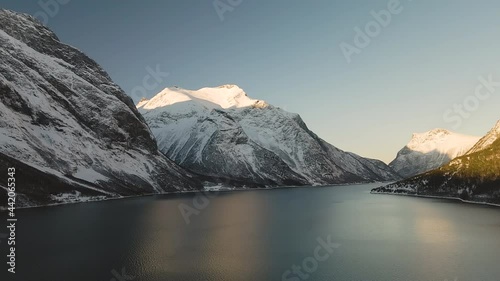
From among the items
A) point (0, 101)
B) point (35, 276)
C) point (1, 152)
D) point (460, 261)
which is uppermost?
point (0, 101)

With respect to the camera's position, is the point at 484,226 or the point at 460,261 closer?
the point at 460,261

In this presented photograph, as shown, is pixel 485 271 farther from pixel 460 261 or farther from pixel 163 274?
pixel 163 274

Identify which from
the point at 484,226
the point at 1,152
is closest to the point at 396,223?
the point at 484,226

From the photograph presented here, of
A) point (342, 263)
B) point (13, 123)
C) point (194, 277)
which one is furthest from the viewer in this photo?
point (13, 123)

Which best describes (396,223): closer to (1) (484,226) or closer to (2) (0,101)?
(1) (484,226)

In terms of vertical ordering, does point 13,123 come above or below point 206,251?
above

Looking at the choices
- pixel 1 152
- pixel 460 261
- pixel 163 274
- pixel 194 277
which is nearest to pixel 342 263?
pixel 460 261

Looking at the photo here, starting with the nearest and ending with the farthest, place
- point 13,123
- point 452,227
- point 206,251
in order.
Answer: point 206,251
point 452,227
point 13,123
